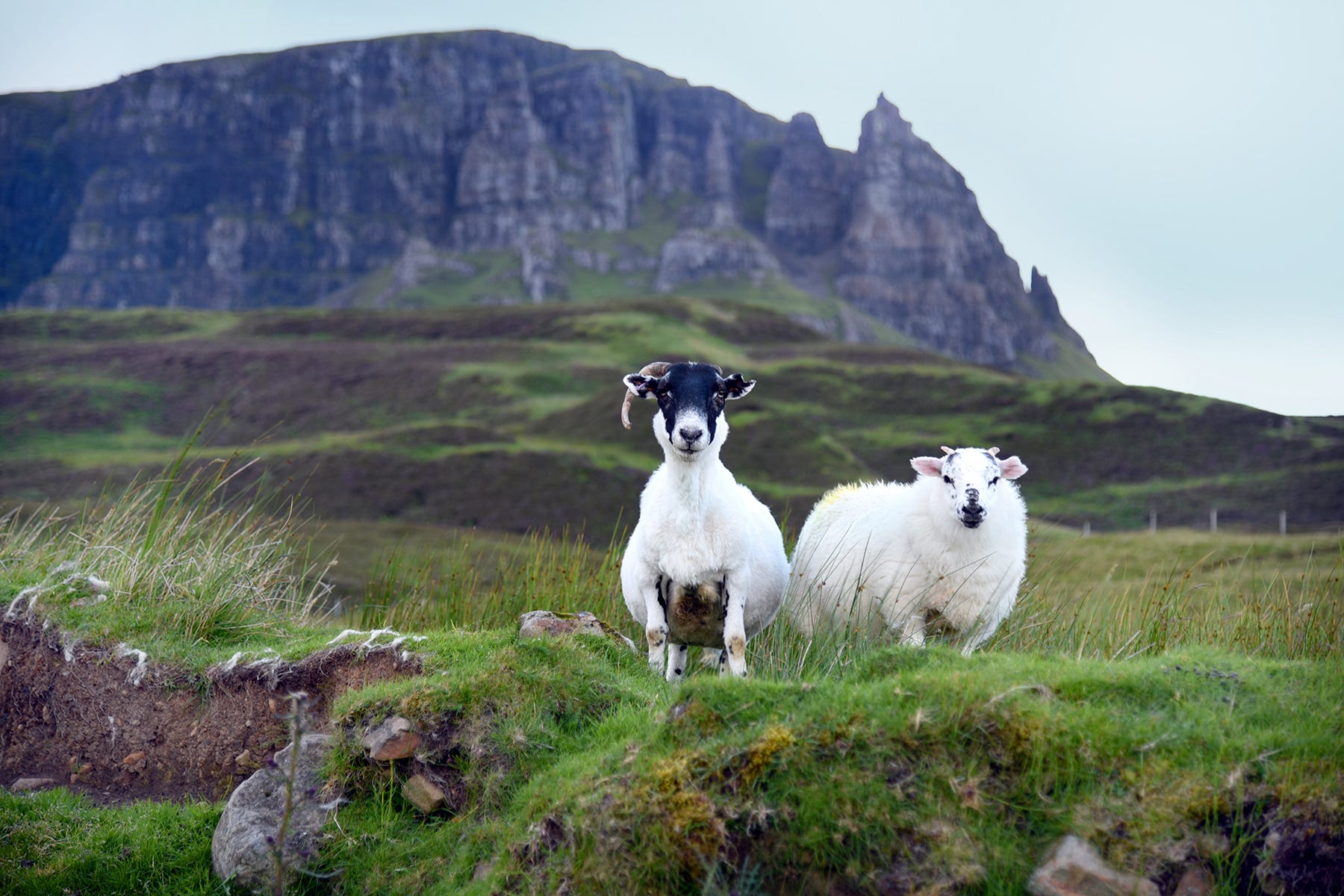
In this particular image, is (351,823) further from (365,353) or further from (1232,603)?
(365,353)

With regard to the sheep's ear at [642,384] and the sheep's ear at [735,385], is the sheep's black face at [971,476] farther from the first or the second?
the sheep's ear at [642,384]

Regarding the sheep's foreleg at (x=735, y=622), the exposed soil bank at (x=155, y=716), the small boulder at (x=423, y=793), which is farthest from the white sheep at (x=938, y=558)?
the exposed soil bank at (x=155, y=716)

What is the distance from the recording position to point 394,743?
6367mm

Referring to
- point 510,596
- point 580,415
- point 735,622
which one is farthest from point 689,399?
point 580,415

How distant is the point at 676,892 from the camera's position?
15.9 feet

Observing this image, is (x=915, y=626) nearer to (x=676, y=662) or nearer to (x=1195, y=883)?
(x=676, y=662)

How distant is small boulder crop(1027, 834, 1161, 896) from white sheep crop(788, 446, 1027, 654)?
2.90m

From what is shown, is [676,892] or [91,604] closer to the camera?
[676,892]

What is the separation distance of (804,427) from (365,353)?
4658cm

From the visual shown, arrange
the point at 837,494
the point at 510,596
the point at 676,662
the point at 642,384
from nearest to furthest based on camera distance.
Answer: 1. the point at 642,384
2. the point at 676,662
3. the point at 837,494
4. the point at 510,596

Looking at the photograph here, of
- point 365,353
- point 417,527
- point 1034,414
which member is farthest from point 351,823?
point 365,353

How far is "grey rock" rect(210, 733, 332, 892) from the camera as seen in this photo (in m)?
5.97

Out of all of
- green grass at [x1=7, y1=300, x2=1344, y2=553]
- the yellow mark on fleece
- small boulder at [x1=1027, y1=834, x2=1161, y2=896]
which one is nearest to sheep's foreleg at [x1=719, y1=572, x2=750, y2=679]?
small boulder at [x1=1027, y1=834, x2=1161, y2=896]

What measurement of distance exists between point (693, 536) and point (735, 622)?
0.73m
